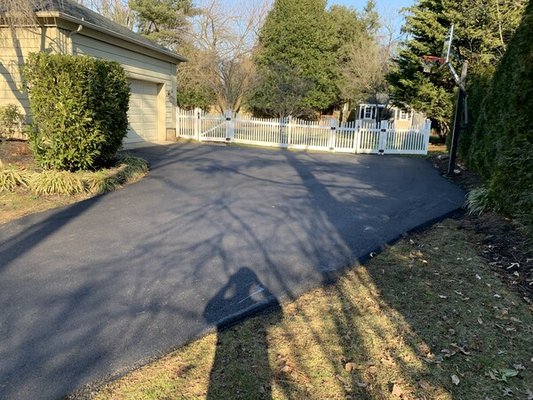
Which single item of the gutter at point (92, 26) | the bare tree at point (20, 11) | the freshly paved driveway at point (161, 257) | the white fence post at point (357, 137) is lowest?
the freshly paved driveway at point (161, 257)

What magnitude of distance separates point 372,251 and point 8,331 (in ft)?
11.7

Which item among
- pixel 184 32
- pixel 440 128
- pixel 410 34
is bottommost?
pixel 440 128

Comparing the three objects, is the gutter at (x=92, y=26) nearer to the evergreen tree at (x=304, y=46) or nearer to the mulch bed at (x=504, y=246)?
the mulch bed at (x=504, y=246)

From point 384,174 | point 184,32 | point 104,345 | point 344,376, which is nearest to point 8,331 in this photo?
point 104,345

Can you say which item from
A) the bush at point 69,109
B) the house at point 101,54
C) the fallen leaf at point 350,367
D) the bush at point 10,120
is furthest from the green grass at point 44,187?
the fallen leaf at point 350,367

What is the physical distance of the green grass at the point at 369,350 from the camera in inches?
93.7

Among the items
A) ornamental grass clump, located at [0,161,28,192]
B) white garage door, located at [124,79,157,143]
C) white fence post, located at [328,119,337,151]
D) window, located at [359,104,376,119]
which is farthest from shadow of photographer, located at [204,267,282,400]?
window, located at [359,104,376,119]

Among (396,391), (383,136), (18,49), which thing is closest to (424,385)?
(396,391)

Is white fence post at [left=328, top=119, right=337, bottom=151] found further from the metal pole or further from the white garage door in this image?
the white garage door

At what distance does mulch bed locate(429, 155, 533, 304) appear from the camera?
12.8ft

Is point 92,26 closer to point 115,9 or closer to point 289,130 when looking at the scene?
point 289,130

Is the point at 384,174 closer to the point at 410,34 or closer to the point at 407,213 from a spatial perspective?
the point at 407,213

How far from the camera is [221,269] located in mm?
3971

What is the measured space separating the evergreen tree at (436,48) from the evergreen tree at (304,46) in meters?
9.45
